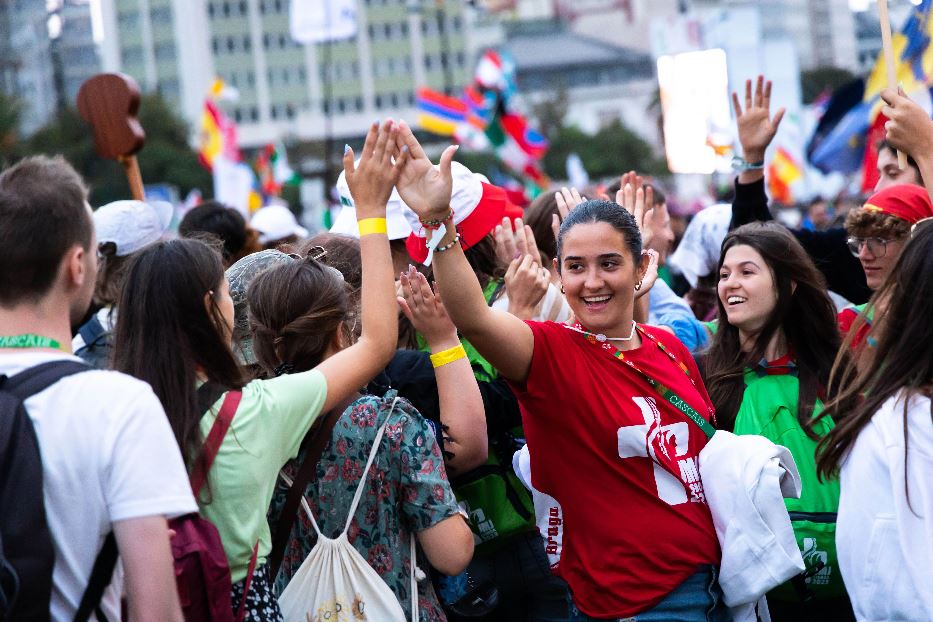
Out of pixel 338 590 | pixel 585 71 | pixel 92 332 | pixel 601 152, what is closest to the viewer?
pixel 338 590

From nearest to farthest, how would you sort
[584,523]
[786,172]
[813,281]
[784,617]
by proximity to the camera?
1. [584,523]
2. [784,617]
3. [813,281]
4. [786,172]

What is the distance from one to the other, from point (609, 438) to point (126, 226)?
2.59 meters

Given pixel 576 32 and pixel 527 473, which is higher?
pixel 576 32

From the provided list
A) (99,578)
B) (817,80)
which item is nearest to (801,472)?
(99,578)

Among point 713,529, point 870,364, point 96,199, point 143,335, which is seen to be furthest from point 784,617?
point 96,199

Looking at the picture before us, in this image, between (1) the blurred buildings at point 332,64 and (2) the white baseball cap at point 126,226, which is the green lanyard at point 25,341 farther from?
(1) the blurred buildings at point 332,64

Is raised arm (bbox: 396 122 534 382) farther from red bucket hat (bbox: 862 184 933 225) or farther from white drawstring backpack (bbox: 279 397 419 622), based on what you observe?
red bucket hat (bbox: 862 184 933 225)

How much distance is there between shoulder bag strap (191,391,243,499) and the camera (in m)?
2.91

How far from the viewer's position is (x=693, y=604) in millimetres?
3477

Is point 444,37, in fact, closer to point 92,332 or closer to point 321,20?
point 321,20

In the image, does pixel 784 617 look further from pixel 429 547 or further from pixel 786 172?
pixel 786 172

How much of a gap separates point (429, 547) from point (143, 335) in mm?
932

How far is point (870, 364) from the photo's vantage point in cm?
304

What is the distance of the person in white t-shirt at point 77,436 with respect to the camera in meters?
2.51
